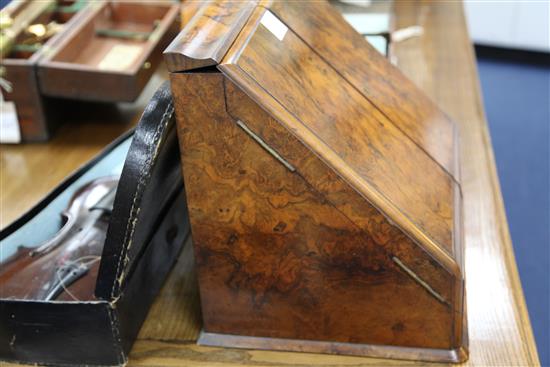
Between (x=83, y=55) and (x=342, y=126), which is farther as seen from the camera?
(x=83, y=55)

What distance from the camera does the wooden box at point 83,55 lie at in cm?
173

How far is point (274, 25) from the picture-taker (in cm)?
119

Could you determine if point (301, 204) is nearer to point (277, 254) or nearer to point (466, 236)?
point (277, 254)

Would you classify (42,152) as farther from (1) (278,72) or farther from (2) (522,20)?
(2) (522,20)

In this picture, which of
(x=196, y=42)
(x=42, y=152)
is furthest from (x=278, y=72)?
(x=42, y=152)

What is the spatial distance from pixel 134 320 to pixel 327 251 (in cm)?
34

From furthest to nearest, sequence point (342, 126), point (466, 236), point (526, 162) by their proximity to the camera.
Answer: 1. point (526, 162)
2. point (466, 236)
3. point (342, 126)

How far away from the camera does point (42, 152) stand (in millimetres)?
1794

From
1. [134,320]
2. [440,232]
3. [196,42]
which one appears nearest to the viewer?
[196,42]

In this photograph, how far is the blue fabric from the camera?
86.1 inches

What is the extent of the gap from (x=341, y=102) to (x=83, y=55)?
0.92 metres

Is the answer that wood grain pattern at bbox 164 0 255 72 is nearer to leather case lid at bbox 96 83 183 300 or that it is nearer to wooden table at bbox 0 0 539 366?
leather case lid at bbox 96 83 183 300

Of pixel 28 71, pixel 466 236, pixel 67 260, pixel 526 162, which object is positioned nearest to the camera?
pixel 67 260

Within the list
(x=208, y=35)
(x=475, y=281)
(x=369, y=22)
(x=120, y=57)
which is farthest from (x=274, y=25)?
(x=120, y=57)
